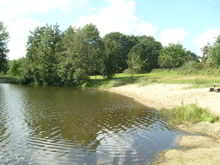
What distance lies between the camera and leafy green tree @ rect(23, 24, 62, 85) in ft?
230

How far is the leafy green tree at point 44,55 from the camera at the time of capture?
70.1 meters

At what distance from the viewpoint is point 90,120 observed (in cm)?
2384

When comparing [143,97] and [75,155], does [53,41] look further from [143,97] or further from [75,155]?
[75,155]

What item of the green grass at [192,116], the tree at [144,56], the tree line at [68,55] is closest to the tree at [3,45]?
the tree line at [68,55]

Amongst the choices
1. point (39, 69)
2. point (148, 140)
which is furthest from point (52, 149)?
point (39, 69)

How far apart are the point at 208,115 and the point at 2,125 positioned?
58.4ft

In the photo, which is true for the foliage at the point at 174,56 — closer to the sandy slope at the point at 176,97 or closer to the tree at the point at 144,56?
the tree at the point at 144,56

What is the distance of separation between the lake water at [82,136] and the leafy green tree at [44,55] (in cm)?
4136

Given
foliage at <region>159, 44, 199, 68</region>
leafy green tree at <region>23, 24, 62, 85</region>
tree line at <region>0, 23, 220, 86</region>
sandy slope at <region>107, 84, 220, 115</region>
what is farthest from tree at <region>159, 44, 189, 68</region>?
sandy slope at <region>107, 84, 220, 115</region>

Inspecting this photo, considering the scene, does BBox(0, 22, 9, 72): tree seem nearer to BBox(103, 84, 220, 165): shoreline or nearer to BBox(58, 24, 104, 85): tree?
BBox(58, 24, 104, 85): tree

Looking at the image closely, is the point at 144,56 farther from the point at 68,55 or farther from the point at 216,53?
the point at 216,53

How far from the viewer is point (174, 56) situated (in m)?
94.6

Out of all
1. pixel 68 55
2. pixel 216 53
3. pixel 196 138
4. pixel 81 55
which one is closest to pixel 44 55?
pixel 68 55

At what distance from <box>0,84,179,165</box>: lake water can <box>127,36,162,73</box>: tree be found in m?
64.2
